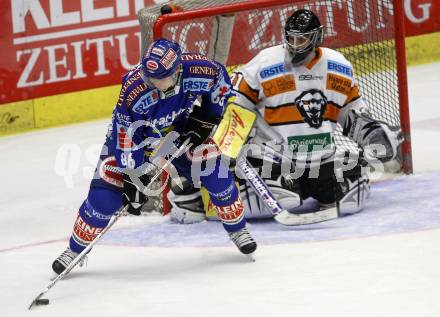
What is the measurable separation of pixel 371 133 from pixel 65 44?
344cm

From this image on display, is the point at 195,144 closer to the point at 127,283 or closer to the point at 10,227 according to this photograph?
the point at 127,283

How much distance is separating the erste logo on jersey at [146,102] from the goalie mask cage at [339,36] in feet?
4.35

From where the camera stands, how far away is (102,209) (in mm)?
5504

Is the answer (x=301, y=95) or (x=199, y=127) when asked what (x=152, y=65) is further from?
(x=301, y=95)

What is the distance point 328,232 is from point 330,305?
1.29 m

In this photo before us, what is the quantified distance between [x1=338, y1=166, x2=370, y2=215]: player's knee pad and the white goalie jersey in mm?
178

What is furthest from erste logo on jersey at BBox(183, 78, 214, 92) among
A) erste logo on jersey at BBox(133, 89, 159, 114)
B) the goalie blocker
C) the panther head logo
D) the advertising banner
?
the advertising banner

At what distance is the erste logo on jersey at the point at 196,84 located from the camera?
5.54 m

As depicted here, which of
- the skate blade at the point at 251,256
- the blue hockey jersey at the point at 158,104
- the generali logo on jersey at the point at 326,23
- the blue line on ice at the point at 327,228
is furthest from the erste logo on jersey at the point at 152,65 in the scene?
the generali logo on jersey at the point at 326,23

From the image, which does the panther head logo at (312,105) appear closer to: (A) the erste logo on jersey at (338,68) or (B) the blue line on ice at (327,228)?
(A) the erste logo on jersey at (338,68)

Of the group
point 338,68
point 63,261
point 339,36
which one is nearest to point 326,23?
point 339,36

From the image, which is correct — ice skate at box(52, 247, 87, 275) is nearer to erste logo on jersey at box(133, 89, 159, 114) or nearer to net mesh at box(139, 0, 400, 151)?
erste logo on jersey at box(133, 89, 159, 114)

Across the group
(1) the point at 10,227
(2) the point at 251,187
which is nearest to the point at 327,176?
(2) the point at 251,187

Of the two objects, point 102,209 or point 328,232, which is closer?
point 102,209
